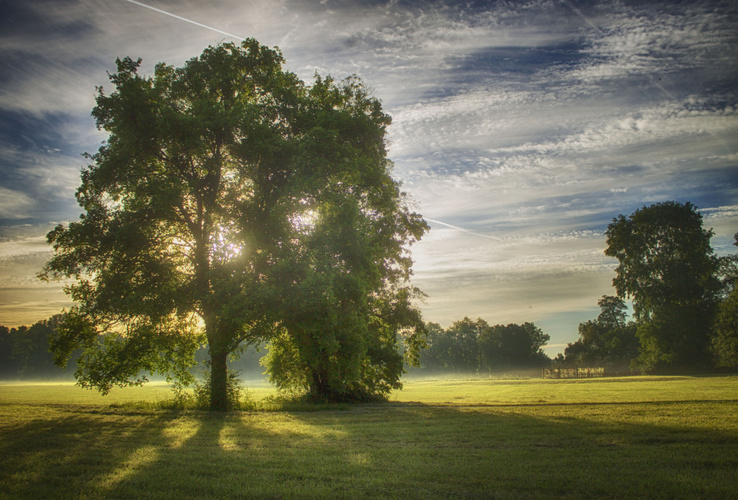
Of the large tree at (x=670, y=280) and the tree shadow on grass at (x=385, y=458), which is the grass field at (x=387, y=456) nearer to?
the tree shadow on grass at (x=385, y=458)

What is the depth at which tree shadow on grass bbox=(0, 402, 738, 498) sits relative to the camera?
668cm

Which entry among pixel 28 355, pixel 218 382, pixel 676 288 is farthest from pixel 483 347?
pixel 28 355

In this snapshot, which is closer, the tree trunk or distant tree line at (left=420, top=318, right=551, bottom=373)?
the tree trunk

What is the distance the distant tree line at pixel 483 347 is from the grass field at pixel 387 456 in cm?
10581

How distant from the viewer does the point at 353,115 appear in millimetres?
22266

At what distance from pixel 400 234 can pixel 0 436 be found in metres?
19.0

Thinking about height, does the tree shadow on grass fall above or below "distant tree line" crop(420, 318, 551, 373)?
above

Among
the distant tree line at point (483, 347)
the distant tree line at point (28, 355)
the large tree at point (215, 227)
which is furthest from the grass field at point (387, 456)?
the distant tree line at point (28, 355)

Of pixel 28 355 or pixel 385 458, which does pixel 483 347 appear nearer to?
pixel 385 458

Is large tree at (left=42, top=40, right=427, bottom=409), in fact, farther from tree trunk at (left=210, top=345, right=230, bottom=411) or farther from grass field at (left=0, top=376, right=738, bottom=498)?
grass field at (left=0, top=376, right=738, bottom=498)

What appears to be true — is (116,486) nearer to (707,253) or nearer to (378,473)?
(378,473)

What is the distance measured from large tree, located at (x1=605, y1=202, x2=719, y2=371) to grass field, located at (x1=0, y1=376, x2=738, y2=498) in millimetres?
44451

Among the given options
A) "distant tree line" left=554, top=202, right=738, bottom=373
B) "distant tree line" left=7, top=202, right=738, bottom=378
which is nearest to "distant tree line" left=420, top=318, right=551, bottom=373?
"distant tree line" left=7, top=202, right=738, bottom=378

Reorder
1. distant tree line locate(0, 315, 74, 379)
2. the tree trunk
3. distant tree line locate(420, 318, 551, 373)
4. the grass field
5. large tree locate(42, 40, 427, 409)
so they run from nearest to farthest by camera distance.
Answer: the grass field → large tree locate(42, 40, 427, 409) → the tree trunk → distant tree line locate(0, 315, 74, 379) → distant tree line locate(420, 318, 551, 373)
